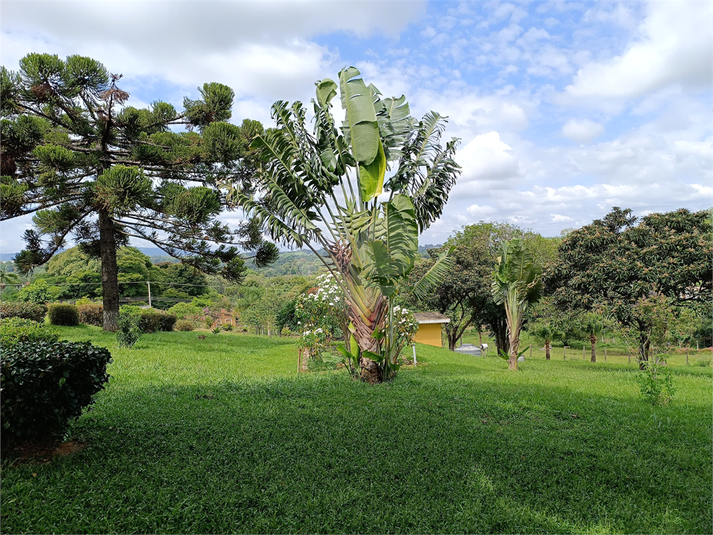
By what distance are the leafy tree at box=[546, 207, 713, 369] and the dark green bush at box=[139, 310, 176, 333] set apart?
1333 centimetres

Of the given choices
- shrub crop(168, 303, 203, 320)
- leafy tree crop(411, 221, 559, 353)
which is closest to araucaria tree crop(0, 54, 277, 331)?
leafy tree crop(411, 221, 559, 353)

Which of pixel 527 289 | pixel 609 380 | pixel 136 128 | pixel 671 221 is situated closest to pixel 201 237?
pixel 136 128

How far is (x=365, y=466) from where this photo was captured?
3787mm


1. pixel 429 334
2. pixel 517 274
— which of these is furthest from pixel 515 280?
pixel 429 334

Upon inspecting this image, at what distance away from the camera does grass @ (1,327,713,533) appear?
302 cm

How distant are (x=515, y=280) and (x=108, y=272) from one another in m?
11.9

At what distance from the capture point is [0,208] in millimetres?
11344

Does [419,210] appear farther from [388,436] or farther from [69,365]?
[69,365]

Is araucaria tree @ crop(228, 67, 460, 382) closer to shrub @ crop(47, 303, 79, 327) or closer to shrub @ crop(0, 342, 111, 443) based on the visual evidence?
shrub @ crop(0, 342, 111, 443)

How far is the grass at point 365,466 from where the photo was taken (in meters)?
3.02

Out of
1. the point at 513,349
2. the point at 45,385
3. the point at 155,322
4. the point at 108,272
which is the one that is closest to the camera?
the point at 45,385

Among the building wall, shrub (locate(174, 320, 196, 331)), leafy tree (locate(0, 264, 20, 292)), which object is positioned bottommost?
the building wall

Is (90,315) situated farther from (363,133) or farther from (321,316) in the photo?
(363,133)

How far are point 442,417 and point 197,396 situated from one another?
3221 mm
